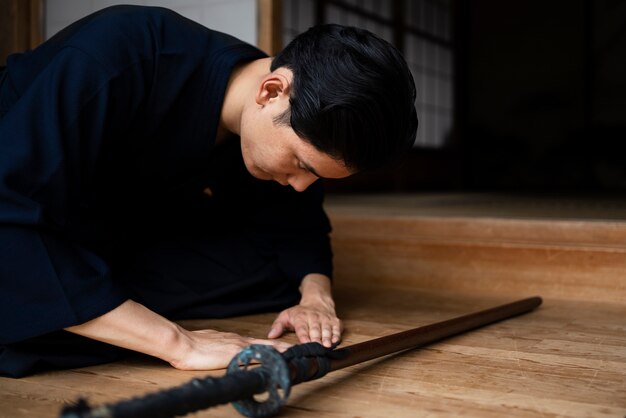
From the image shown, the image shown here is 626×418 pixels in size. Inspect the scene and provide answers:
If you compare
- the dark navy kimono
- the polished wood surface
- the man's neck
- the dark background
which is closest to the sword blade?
the polished wood surface

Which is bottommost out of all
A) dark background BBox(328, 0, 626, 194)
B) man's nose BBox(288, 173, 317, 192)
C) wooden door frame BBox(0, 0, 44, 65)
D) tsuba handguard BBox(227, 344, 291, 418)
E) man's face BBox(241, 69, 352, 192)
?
dark background BBox(328, 0, 626, 194)

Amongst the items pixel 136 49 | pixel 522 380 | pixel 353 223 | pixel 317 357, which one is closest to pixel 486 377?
pixel 522 380

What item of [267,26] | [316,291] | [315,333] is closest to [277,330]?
[315,333]

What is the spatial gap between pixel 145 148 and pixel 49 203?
15.5 inches

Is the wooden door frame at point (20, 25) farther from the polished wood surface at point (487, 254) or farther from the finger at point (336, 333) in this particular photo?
the finger at point (336, 333)

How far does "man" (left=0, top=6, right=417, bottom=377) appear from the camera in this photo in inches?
56.2

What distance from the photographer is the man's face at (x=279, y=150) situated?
1.57 meters

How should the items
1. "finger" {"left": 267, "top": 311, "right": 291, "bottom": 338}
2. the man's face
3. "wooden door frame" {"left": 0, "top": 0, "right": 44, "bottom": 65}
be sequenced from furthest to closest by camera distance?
"wooden door frame" {"left": 0, "top": 0, "right": 44, "bottom": 65}
"finger" {"left": 267, "top": 311, "right": 291, "bottom": 338}
the man's face

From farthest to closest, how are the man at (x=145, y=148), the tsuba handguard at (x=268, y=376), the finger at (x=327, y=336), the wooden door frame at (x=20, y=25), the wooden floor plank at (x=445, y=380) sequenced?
the wooden door frame at (x=20, y=25)
the finger at (x=327, y=336)
the man at (x=145, y=148)
the wooden floor plank at (x=445, y=380)
the tsuba handguard at (x=268, y=376)

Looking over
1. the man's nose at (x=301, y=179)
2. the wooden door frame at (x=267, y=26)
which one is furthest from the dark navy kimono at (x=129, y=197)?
the wooden door frame at (x=267, y=26)

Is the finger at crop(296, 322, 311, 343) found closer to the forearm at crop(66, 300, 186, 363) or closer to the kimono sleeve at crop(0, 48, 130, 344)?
the forearm at crop(66, 300, 186, 363)

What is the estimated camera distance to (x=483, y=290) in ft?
8.77

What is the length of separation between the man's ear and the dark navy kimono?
21 cm

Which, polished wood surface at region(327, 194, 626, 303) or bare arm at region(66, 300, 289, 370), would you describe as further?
polished wood surface at region(327, 194, 626, 303)
